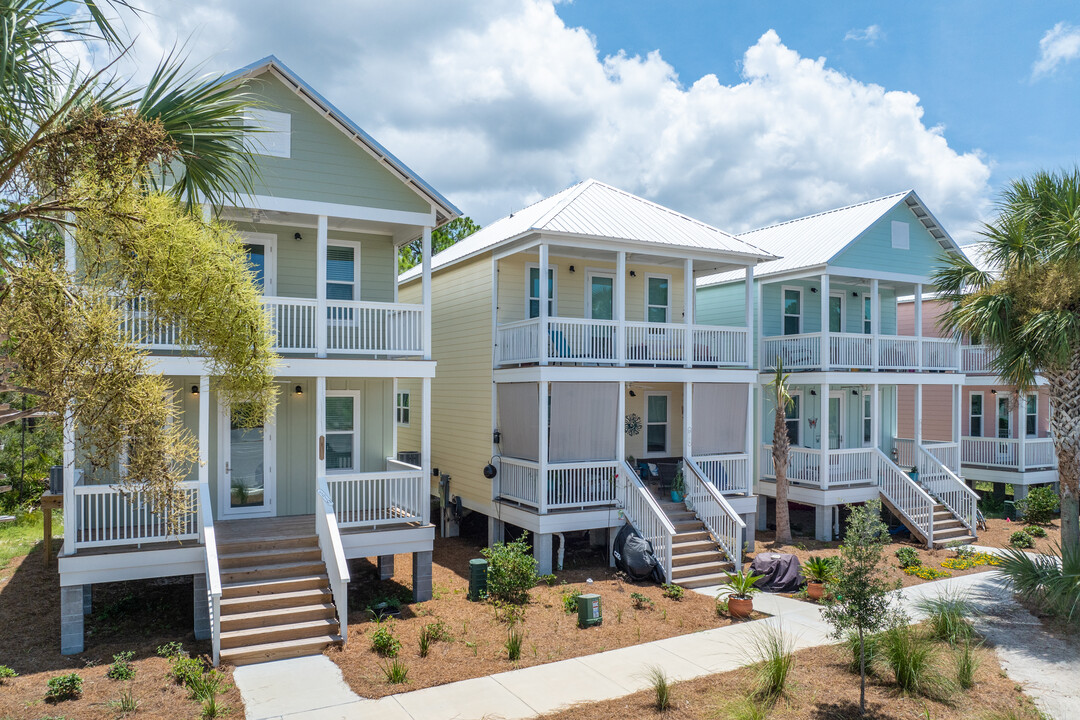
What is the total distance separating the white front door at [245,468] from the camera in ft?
45.2

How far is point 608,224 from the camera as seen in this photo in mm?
16547

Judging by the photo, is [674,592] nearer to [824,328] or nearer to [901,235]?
[824,328]

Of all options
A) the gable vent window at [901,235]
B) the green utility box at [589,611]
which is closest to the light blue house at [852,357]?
the gable vent window at [901,235]

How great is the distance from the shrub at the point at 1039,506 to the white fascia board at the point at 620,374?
10.5 metres

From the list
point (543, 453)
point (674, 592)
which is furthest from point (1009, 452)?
point (543, 453)

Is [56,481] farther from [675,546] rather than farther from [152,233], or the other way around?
[675,546]

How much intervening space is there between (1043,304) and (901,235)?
8140mm

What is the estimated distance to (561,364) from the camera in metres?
16.0

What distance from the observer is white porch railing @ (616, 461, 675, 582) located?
569 inches

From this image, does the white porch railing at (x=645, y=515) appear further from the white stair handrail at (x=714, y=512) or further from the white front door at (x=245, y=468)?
the white front door at (x=245, y=468)

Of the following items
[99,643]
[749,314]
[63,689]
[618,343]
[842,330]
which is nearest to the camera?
[63,689]

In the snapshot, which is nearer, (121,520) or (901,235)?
(121,520)

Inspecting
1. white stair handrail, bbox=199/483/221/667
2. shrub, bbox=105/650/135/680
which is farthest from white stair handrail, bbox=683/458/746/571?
shrub, bbox=105/650/135/680

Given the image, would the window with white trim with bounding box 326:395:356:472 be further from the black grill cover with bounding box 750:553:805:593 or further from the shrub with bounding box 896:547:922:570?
the shrub with bounding box 896:547:922:570
